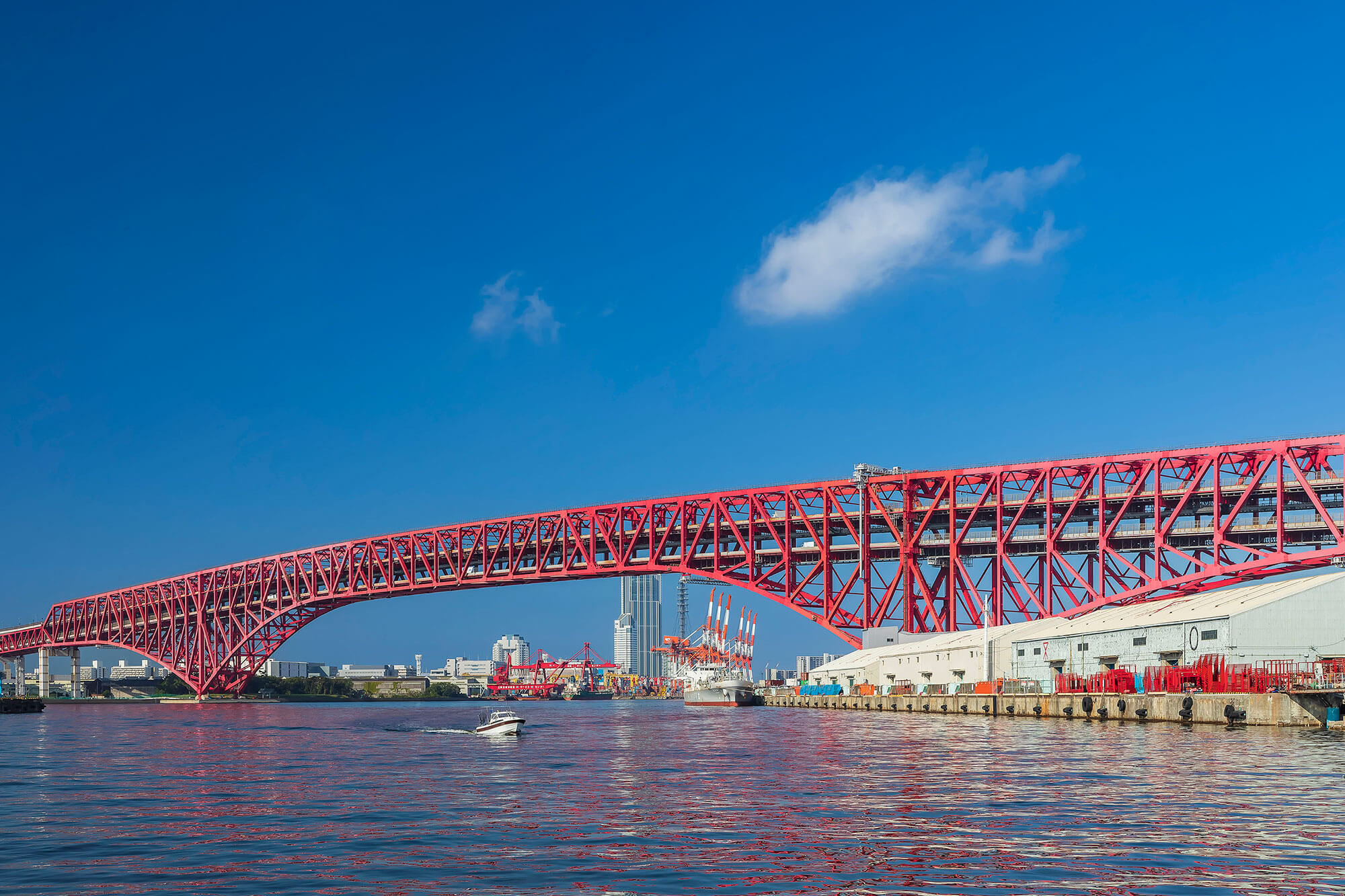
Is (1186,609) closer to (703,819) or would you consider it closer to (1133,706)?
(1133,706)

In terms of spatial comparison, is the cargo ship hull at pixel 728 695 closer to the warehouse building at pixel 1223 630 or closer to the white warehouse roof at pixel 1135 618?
the white warehouse roof at pixel 1135 618

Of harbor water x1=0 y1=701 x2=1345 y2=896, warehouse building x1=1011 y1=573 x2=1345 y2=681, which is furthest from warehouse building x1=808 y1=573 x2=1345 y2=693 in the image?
harbor water x1=0 y1=701 x2=1345 y2=896

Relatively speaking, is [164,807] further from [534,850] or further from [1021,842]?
[1021,842]

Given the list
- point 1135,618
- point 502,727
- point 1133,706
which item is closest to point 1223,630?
point 1133,706

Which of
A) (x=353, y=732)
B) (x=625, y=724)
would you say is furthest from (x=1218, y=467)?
(x=353, y=732)

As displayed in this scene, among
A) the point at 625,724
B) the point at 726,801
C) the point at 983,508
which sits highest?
the point at 983,508

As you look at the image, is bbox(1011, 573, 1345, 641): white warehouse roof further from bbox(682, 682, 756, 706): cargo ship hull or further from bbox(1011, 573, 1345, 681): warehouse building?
bbox(682, 682, 756, 706): cargo ship hull
